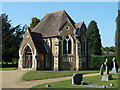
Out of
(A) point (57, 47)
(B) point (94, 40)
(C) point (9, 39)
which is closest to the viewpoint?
(A) point (57, 47)

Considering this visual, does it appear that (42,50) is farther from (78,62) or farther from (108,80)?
(108,80)

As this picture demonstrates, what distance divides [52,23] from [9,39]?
42.0 feet

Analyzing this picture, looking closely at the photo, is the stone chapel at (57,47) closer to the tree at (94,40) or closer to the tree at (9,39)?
the tree at (9,39)

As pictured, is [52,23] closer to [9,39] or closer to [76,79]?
[9,39]

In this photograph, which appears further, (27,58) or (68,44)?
(27,58)

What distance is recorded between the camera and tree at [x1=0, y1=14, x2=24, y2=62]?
40000mm

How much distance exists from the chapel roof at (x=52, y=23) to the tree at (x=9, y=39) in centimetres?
879

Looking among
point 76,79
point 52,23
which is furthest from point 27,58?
point 76,79

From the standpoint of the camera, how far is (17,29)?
4506 cm

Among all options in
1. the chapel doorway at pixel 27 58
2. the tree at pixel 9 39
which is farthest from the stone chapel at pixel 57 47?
the tree at pixel 9 39

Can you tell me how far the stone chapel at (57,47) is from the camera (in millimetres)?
30984

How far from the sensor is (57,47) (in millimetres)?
30984

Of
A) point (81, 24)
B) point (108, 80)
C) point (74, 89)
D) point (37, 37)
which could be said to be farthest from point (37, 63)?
point (74, 89)

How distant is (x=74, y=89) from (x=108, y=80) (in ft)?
19.5
